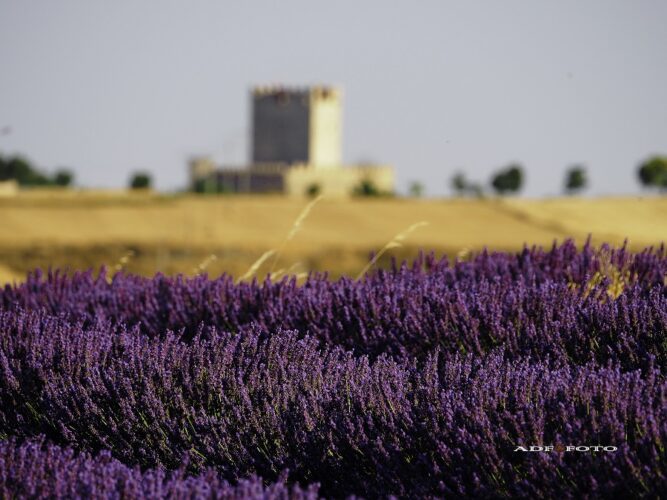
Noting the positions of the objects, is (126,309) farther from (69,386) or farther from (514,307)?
(514,307)

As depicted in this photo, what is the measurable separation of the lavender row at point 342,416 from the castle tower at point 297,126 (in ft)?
271

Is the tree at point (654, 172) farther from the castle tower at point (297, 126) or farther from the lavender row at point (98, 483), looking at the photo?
the lavender row at point (98, 483)

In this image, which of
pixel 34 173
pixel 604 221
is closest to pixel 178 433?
pixel 604 221

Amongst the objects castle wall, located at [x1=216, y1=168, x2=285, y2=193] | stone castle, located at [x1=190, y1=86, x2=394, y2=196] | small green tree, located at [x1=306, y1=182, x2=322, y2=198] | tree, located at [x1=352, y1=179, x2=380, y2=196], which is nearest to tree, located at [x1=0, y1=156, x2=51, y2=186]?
stone castle, located at [x1=190, y1=86, x2=394, y2=196]

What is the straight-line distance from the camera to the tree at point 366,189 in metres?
74.1

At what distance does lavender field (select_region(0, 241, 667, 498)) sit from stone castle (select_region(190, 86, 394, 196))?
7456 cm

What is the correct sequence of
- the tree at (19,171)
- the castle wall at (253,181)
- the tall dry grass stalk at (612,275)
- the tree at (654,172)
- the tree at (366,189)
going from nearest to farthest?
the tall dry grass stalk at (612,275) < the tree at (654,172) < the tree at (366,189) < the tree at (19,171) < the castle wall at (253,181)

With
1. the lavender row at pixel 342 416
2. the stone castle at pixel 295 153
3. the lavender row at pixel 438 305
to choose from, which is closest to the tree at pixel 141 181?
the stone castle at pixel 295 153

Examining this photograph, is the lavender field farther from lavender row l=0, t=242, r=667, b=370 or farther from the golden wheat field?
the golden wheat field

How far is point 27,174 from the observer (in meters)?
79.3

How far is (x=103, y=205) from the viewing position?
49.1 metres

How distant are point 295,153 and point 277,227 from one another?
4018 centimetres

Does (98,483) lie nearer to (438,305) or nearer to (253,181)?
(438,305)

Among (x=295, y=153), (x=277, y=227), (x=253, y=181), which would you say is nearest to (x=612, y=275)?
(x=277, y=227)
